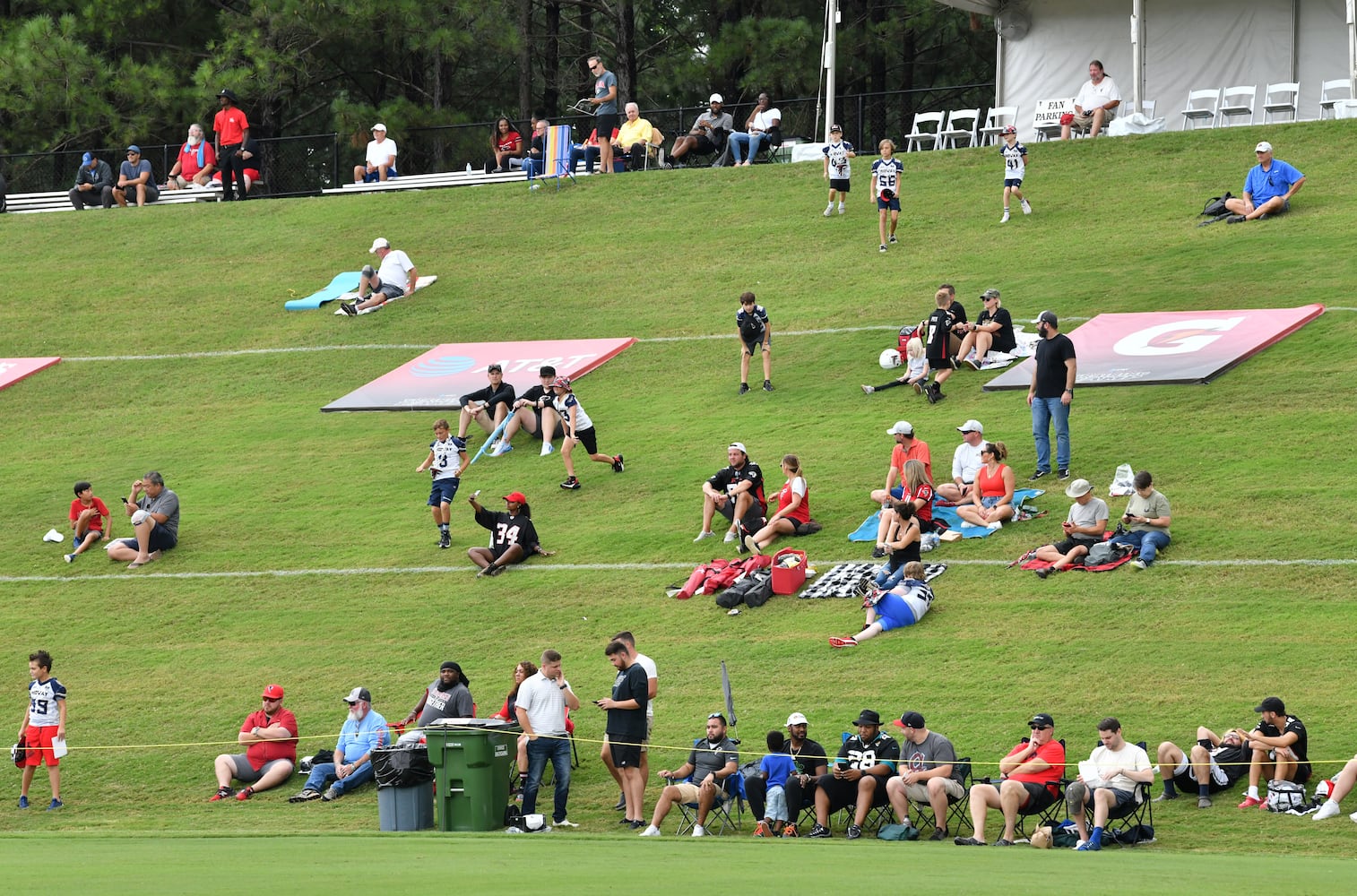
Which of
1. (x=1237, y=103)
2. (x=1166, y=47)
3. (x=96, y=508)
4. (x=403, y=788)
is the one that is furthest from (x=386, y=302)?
(x=403, y=788)

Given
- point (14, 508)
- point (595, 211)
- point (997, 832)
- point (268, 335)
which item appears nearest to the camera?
point (997, 832)

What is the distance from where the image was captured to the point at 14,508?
2422 cm

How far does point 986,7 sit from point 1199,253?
1124cm

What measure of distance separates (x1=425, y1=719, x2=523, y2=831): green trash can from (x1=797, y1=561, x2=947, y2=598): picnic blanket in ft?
17.1

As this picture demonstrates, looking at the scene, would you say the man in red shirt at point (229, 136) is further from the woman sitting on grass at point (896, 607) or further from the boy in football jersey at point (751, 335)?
the woman sitting on grass at point (896, 607)

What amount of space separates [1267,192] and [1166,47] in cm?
736

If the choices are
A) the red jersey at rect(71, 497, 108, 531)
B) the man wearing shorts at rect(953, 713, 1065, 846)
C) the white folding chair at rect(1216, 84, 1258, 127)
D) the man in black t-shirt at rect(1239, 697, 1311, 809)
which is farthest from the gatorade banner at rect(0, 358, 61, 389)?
the man in black t-shirt at rect(1239, 697, 1311, 809)

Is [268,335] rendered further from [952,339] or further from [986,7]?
[986,7]

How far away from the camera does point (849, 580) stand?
1834 centimetres

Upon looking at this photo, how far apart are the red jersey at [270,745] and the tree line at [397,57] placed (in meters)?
30.2

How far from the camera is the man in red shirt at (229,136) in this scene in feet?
125

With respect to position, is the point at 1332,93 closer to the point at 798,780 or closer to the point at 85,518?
the point at 85,518

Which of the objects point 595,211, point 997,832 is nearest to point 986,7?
point 595,211

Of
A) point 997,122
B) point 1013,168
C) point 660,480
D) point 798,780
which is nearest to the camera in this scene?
point 798,780
